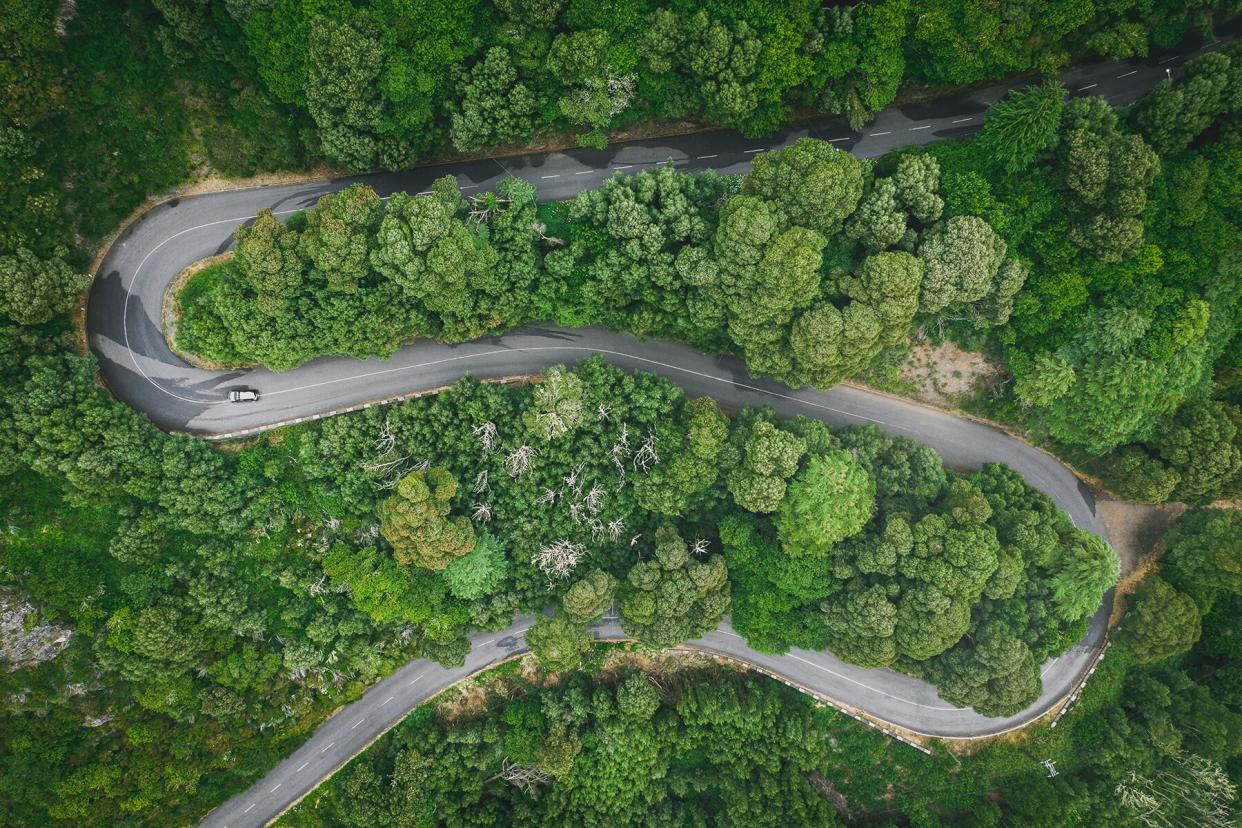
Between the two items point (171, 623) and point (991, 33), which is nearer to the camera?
point (991, 33)

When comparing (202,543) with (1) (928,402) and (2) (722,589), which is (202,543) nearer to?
(2) (722,589)

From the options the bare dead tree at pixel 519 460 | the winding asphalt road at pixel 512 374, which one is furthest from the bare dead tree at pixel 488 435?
the winding asphalt road at pixel 512 374

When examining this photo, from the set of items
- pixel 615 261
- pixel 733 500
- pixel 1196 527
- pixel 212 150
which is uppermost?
pixel 212 150

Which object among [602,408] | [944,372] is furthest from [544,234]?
[944,372]

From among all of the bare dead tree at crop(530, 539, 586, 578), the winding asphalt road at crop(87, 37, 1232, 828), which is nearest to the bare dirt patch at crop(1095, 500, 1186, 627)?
the winding asphalt road at crop(87, 37, 1232, 828)

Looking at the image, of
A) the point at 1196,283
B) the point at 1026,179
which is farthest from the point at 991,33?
the point at 1196,283
